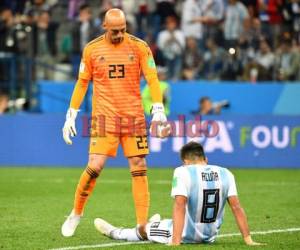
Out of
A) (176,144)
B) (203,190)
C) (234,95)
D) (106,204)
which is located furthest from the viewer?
(234,95)

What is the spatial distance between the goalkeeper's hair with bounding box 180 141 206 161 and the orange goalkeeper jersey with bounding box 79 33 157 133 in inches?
54.8

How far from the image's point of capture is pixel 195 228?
9.33 metres

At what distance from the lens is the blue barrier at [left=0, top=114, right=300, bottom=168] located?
20.5 metres

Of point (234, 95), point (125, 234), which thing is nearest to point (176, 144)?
point (234, 95)

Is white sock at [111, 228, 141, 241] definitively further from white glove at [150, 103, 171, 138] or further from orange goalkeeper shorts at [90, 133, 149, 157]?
white glove at [150, 103, 171, 138]

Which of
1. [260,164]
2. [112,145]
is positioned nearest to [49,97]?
[260,164]

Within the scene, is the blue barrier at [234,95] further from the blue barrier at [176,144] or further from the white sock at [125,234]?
the white sock at [125,234]

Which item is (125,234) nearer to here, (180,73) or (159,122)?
(159,122)

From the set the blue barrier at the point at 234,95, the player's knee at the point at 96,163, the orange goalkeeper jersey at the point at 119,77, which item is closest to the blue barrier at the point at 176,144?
the blue barrier at the point at 234,95

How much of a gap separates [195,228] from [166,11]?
1477 centimetres

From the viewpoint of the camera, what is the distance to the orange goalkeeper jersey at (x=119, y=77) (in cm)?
1054

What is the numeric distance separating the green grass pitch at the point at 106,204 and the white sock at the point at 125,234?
0.35 ft

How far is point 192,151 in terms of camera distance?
362 inches

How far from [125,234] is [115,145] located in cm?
97
